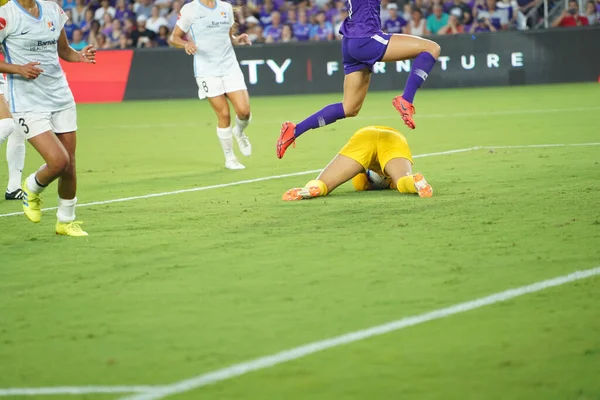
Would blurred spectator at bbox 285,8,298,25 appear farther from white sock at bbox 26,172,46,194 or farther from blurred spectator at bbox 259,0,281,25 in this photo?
white sock at bbox 26,172,46,194

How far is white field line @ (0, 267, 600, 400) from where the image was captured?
4.76 m

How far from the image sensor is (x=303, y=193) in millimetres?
10305

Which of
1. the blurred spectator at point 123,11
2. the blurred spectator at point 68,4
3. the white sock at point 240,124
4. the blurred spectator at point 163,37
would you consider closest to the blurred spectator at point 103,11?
the blurred spectator at point 123,11

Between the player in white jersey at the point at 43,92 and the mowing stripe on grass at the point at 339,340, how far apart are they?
3.72 metres

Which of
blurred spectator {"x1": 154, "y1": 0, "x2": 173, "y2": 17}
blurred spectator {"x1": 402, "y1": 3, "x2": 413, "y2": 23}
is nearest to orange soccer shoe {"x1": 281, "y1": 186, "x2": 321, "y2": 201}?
blurred spectator {"x1": 402, "y1": 3, "x2": 413, "y2": 23}

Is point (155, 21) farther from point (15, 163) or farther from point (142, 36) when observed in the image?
point (15, 163)

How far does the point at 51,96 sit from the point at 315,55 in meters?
18.5

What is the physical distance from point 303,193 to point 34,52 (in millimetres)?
2872

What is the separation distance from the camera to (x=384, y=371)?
16.1ft

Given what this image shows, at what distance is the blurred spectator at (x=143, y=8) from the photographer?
98.7ft

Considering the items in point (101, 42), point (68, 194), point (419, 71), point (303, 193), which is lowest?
point (101, 42)

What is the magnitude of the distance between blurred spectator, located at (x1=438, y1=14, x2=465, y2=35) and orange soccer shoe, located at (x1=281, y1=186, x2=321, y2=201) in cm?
1695

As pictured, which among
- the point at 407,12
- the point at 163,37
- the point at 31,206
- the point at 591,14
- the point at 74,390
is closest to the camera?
the point at 74,390

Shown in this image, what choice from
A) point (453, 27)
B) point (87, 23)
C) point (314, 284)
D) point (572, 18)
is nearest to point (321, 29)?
point (453, 27)
